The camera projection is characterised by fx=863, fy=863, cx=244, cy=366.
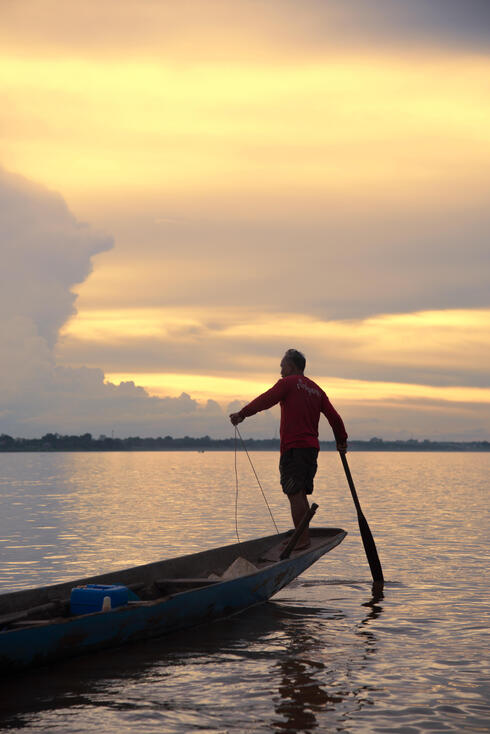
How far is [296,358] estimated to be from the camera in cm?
1220

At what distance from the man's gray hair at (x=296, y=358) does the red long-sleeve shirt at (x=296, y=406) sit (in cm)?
16

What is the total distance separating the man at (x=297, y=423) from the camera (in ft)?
39.5

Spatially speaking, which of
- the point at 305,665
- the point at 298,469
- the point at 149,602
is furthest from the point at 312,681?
the point at 298,469

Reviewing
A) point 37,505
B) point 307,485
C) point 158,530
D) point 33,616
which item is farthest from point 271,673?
point 37,505

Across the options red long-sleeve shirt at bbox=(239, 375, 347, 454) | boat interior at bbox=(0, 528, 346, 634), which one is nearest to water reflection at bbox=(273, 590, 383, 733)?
boat interior at bbox=(0, 528, 346, 634)

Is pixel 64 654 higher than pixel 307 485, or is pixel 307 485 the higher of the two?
pixel 307 485

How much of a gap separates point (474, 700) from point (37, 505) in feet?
103

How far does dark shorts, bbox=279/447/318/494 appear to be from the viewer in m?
12.1

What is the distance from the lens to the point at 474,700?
7.39 m

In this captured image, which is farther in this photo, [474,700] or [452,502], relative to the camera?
[452,502]

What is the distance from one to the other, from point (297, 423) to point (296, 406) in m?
0.25

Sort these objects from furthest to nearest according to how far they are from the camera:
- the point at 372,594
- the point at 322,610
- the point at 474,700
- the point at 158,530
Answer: the point at 158,530
the point at 372,594
the point at 322,610
the point at 474,700

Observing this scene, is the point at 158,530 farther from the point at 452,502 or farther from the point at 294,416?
the point at 452,502

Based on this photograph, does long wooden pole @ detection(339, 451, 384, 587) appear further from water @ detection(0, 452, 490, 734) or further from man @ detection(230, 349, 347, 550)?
man @ detection(230, 349, 347, 550)
